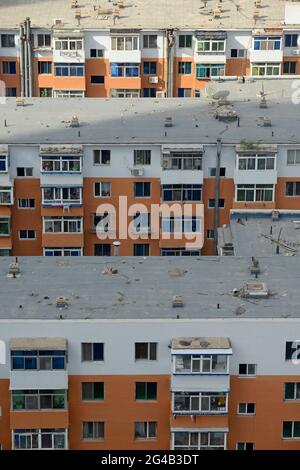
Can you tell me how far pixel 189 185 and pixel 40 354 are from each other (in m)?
25.4

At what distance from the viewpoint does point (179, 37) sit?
109500mm

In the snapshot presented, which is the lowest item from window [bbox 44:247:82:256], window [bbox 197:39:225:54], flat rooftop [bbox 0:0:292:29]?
window [bbox 44:247:82:256]

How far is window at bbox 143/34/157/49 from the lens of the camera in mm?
109312

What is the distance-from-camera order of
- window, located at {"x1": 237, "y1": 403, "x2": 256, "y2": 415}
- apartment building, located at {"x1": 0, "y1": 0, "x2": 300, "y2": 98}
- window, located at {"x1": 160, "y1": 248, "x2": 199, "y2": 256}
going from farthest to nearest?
apartment building, located at {"x1": 0, "y1": 0, "x2": 300, "y2": 98}, window, located at {"x1": 160, "y1": 248, "x2": 199, "y2": 256}, window, located at {"x1": 237, "y1": 403, "x2": 256, "y2": 415}

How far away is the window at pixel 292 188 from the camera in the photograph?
7800 centimetres

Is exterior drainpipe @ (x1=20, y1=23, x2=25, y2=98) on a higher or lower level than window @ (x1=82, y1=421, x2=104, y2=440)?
higher

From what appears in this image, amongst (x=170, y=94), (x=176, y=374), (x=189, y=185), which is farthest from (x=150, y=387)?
(x=170, y=94)

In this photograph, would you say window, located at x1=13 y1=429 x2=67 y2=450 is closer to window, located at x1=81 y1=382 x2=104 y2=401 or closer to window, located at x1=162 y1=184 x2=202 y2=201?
window, located at x1=81 y1=382 x2=104 y2=401

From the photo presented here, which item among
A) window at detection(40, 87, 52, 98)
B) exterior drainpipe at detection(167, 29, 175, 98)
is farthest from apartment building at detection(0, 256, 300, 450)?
exterior drainpipe at detection(167, 29, 175, 98)

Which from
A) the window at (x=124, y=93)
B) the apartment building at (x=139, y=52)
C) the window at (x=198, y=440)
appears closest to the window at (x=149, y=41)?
the apartment building at (x=139, y=52)

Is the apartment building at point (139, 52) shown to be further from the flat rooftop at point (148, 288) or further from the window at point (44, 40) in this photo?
the flat rooftop at point (148, 288)

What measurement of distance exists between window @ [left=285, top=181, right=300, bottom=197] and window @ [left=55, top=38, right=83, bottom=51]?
3622 centimetres
